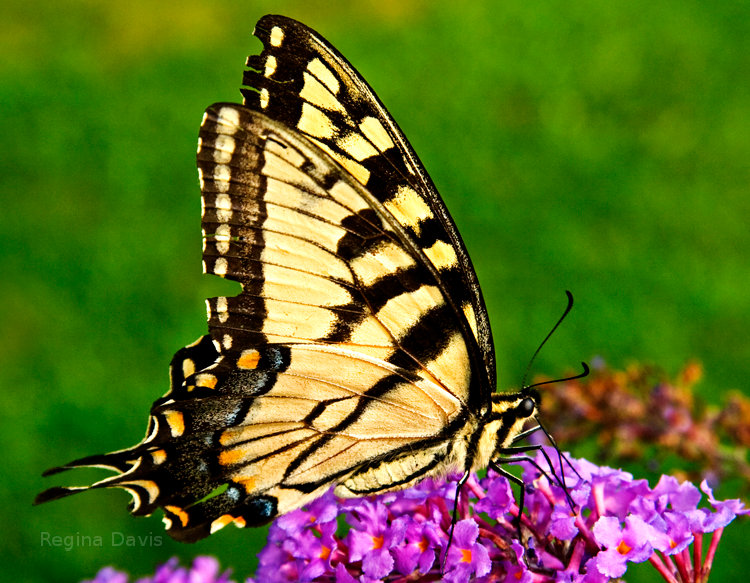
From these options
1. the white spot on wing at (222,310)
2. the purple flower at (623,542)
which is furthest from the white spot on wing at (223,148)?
the purple flower at (623,542)

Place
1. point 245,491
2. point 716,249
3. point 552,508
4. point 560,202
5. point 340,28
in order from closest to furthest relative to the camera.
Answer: point 552,508
point 245,491
point 716,249
point 560,202
point 340,28

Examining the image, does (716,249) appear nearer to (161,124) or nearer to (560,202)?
(560,202)

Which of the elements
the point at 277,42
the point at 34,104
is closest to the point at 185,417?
the point at 277,42

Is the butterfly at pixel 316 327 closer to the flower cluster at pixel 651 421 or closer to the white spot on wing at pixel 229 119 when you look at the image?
the white spot on wing at pixel 229 119

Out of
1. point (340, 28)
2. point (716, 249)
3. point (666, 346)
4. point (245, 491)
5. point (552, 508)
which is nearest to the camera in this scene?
point (552, 508)

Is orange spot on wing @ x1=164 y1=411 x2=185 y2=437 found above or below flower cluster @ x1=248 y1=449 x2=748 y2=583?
above

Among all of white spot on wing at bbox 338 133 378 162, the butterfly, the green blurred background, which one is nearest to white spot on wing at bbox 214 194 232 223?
Answer: the butterfly

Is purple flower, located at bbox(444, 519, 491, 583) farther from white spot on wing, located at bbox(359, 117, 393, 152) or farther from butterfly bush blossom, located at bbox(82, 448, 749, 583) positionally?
white spot on wing, located at bbox(359, 117, 393, 152)
